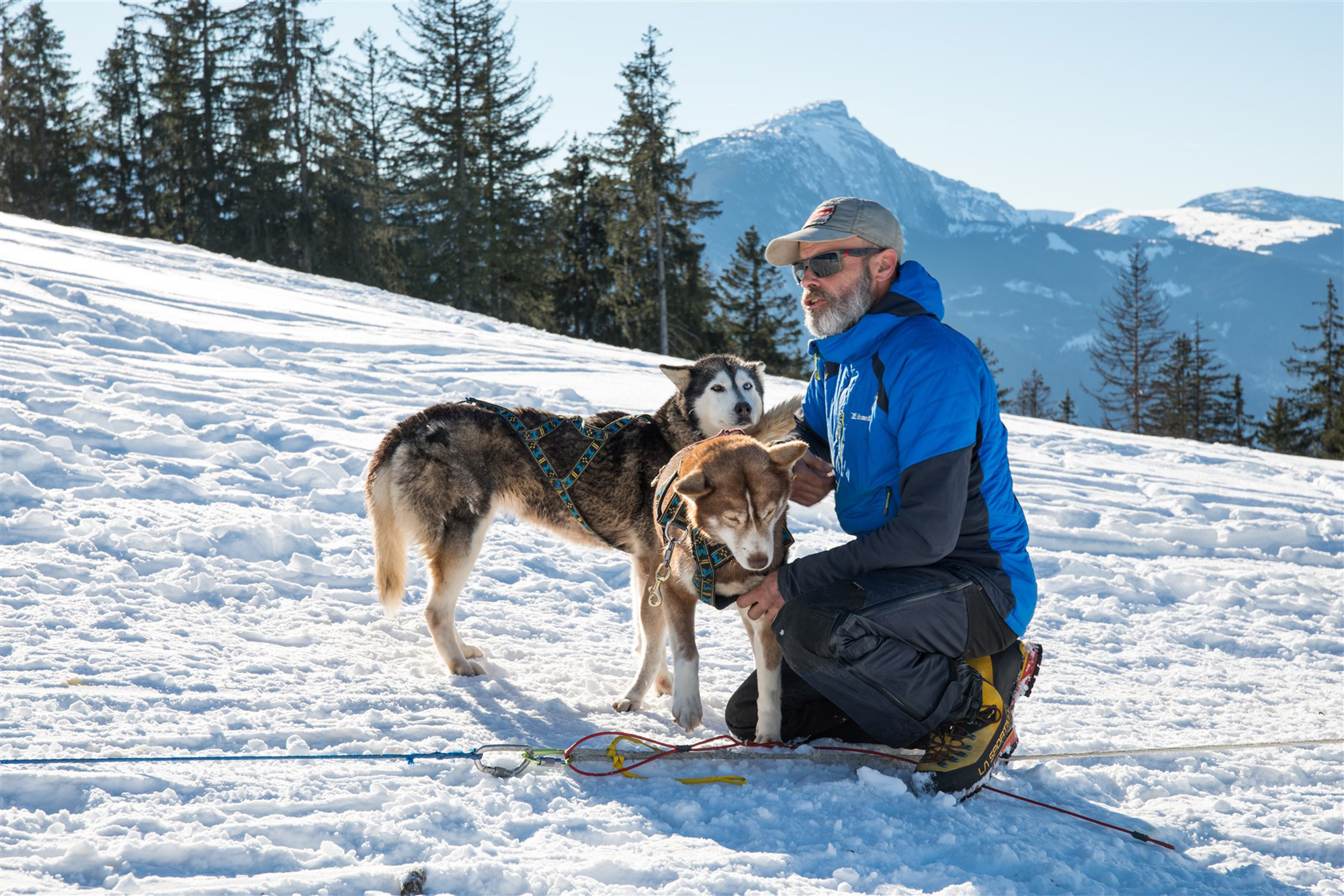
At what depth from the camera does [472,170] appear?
30.2 metres

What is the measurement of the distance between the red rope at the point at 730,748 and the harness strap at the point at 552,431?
118 centimetres

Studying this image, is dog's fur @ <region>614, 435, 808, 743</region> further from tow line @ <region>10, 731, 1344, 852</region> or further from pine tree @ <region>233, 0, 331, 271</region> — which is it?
pine tree @ <region>233, 0, 331, 271</region>

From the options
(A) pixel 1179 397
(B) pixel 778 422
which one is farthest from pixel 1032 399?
(B) pixel 778 422

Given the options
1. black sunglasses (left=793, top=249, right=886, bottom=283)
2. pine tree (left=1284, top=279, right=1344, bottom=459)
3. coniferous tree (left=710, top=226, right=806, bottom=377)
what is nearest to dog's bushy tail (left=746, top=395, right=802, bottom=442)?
black sunglasses (left=793, top=249, right=886, bottom=283)

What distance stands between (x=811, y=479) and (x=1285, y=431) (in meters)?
45.0

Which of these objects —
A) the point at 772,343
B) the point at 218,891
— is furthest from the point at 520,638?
the point at 772,343

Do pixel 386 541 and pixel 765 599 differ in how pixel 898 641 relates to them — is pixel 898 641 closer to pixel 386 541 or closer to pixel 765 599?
pixel 765 599

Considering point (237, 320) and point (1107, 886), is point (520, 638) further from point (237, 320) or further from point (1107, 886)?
point (237, 320)

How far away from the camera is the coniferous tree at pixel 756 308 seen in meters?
34.1

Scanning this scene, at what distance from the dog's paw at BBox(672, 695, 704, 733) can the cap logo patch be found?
2.02m

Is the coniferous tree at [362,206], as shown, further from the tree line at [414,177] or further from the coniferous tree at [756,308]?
the coniferous tree at [756,308]

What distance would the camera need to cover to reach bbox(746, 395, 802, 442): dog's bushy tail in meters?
4.46

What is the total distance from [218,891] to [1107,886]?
8.48 feet

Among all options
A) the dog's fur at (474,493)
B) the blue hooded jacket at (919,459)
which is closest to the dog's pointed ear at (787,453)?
the blue hooded jacket at (919,459)
